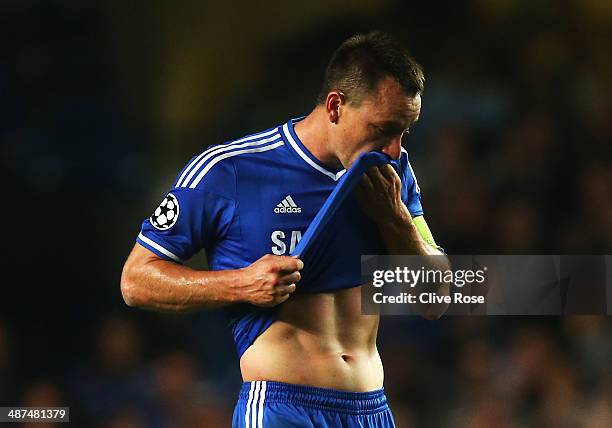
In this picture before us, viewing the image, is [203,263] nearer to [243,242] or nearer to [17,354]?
[17,354]

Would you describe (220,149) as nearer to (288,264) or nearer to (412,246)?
(288,264)

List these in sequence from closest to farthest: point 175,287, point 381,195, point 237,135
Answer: point 175,287
point 381,195
point 237,135

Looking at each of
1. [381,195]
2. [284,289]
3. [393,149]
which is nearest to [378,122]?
[393,149]

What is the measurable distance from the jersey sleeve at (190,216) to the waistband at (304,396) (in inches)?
15.9

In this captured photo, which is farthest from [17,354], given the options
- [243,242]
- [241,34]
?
[243,242]

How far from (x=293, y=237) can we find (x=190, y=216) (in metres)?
0.29

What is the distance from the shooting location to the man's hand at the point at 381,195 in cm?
260

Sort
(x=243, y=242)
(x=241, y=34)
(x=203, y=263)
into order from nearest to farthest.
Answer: (x=243, y=242) → (x=203, y=263) → (x=241, y=34)

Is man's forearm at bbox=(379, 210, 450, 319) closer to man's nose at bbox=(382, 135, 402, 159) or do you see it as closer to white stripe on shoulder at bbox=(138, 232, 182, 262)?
man's nose at bbox=(382, 135, 402, 159)

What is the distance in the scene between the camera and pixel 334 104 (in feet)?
8.95

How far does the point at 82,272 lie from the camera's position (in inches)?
230

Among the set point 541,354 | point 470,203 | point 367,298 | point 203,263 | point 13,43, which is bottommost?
point 367,298

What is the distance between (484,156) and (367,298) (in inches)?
124

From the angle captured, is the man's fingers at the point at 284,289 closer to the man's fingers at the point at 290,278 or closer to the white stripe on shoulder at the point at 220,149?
the man's fingers at the point at 290,278
